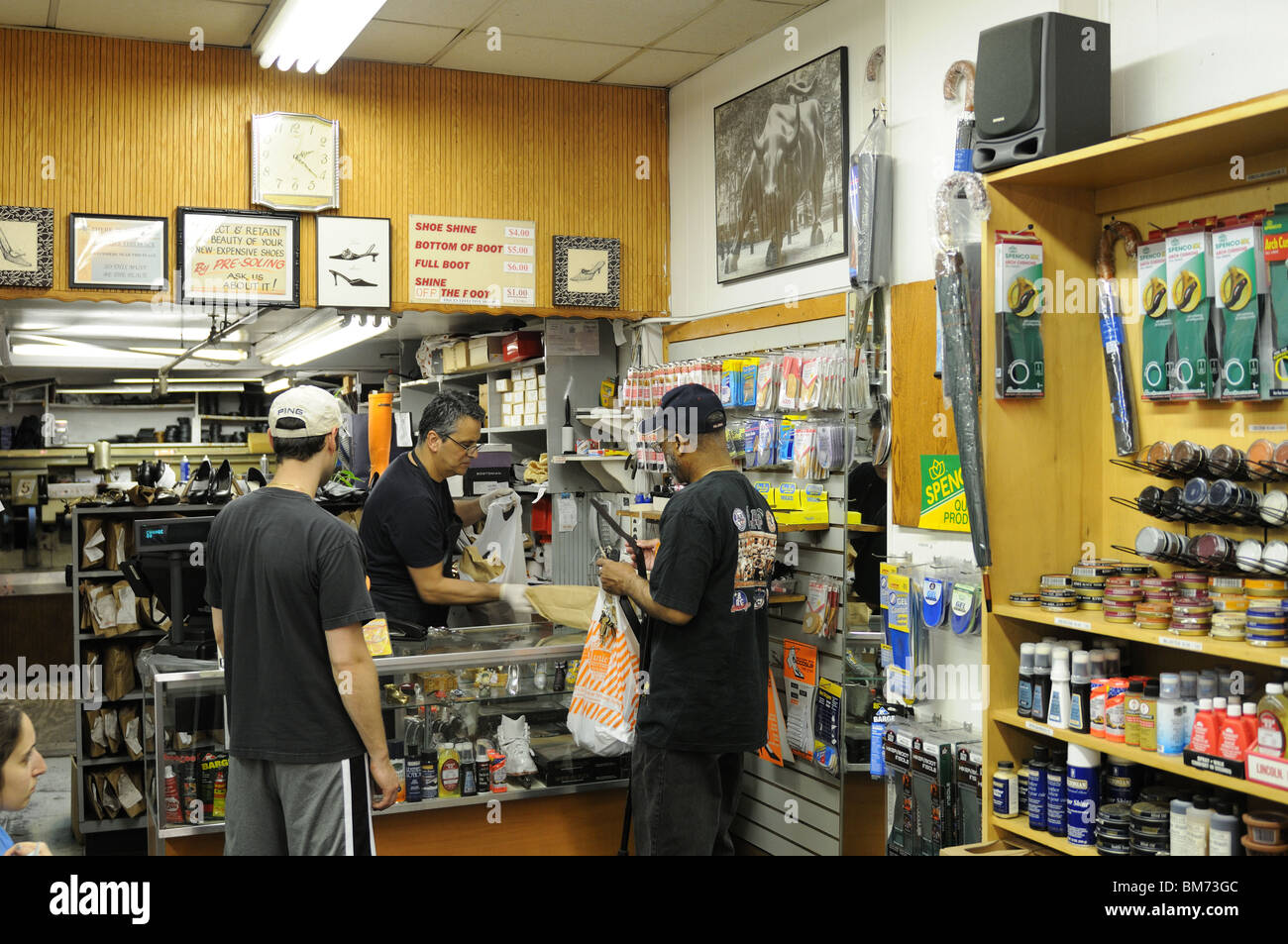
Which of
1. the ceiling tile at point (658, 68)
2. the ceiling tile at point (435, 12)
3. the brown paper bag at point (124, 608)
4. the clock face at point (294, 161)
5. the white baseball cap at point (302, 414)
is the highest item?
the ceiling tile at point (658, 68)

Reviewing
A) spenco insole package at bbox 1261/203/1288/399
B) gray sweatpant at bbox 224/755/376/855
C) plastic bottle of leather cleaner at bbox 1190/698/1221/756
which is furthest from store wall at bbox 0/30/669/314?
plastic bottle of leather cleaner at bbox 1190/698/1221/756

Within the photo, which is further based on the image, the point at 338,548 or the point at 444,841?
the point at 444,841

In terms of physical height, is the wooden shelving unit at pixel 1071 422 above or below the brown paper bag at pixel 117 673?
above

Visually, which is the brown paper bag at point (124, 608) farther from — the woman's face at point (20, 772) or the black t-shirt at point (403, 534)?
the woman's face at point (20, 772)

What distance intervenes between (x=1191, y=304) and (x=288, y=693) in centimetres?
251

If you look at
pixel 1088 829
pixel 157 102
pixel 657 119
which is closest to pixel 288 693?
pixel 1088 829

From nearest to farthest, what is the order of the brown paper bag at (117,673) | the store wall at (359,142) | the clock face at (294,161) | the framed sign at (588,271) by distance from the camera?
the store wall at (359,142) < the clock face at (294,161) < the brown paper bag at (117,673) < the framed sign at (588,271)

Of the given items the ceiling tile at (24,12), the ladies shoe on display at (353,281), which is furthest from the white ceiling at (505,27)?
the ladies shoe on display at (353,281)

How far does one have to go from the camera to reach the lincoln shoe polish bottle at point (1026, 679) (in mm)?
3008

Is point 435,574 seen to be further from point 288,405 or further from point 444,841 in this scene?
point 288,405

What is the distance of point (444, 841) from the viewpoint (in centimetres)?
401

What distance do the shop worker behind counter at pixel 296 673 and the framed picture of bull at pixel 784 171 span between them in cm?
259

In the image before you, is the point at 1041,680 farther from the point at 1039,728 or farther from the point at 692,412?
the point at 692,412

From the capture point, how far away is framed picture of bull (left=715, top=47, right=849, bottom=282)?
4.77 meters
